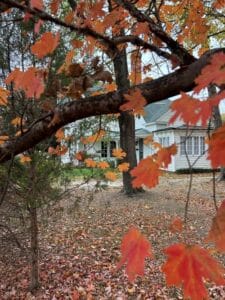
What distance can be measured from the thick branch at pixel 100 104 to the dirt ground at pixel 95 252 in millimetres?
1917

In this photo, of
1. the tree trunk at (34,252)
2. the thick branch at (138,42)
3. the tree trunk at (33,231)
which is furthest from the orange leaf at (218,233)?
the tree trunk at (34,252)

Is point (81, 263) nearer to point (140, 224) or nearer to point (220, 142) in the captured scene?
point (140, 224)

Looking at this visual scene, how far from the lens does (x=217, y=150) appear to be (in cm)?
111

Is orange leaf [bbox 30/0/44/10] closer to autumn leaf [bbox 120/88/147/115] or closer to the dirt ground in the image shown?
autumn leaf [bbox 120/88/147/115]

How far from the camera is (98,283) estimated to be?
208 inches

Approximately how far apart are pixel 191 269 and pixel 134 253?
0.18 m

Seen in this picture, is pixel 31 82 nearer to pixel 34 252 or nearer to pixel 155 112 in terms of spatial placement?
pixel 34 252

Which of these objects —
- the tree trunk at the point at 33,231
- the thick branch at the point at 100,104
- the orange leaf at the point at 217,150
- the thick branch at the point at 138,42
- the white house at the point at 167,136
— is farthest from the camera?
the white house at the point at 167,136

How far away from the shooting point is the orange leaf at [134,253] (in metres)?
1.20

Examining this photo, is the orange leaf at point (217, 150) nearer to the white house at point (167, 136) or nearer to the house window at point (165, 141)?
the white house at point (167, 136)

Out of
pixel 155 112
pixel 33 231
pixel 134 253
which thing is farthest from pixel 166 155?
pixel 155 112

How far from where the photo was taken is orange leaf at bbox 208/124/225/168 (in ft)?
3.63

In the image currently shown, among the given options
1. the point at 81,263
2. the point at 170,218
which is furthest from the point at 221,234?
the point at 170,218

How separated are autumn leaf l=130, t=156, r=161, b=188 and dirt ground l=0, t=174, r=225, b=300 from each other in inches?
83.5
